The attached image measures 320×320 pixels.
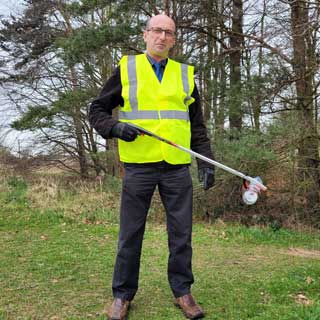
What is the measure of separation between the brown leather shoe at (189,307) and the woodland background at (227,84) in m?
4.35

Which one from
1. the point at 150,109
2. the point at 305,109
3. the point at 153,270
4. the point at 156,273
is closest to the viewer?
the point at 150,109

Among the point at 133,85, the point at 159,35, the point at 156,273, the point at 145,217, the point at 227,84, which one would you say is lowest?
the point at 156,273

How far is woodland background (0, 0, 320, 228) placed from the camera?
739 centimetres

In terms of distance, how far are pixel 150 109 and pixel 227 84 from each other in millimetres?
6202

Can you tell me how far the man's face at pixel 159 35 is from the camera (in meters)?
3.11

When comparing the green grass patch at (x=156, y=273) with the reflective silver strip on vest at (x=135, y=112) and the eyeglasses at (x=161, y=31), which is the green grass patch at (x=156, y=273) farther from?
the eyeglasses at (x=161, y=31)

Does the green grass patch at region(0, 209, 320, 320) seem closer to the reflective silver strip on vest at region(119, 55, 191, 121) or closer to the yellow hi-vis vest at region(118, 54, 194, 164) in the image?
the yellow hi-vis vest at region(118, 54, 194, 164)

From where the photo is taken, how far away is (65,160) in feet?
50.0

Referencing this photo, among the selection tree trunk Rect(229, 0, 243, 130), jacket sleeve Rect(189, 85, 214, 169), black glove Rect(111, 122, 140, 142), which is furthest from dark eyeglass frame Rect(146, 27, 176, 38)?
tree trunk Rect(229, 0, 243, 130)

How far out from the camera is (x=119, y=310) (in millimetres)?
3143

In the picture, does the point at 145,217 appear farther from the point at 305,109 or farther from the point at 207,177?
the point at 305,109

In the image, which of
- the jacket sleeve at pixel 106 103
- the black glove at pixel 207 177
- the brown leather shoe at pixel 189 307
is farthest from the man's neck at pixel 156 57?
the brown leather shoe at pixel 189 307

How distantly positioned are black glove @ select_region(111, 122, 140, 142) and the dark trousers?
0.26 m

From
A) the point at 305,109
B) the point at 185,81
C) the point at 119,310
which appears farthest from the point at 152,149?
the point at 305,109
